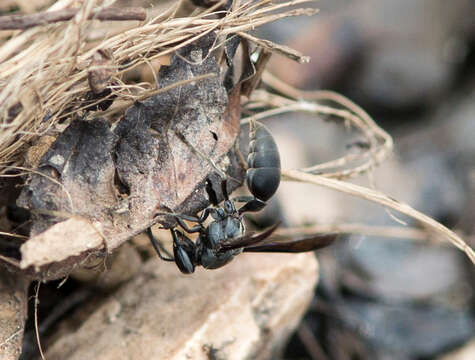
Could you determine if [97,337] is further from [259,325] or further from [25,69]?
[25,69]

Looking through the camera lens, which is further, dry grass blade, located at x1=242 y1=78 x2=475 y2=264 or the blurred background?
the blurred background

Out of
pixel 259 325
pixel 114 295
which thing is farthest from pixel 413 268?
pixel 114 295

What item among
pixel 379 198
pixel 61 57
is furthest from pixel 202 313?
pixel 61 57

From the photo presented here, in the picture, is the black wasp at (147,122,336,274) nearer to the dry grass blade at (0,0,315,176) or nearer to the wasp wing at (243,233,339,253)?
the wasp wing at (243,233,339,253)

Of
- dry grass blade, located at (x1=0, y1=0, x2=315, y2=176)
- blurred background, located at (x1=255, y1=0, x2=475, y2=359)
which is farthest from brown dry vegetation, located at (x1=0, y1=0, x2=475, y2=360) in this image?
blurred background, located at (x1=255, y1=0, x2=475, y2=359)

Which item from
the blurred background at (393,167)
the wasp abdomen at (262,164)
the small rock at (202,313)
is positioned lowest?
the blurred background at (393,167)

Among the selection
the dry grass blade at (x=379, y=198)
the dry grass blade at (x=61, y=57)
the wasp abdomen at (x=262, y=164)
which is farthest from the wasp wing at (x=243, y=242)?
the dry grass blade at (x=61, y=57)

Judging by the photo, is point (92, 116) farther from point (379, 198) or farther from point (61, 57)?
point (379, 198)

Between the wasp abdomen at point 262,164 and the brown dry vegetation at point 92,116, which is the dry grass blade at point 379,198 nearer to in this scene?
the brown dry vegetation at point 92,116
